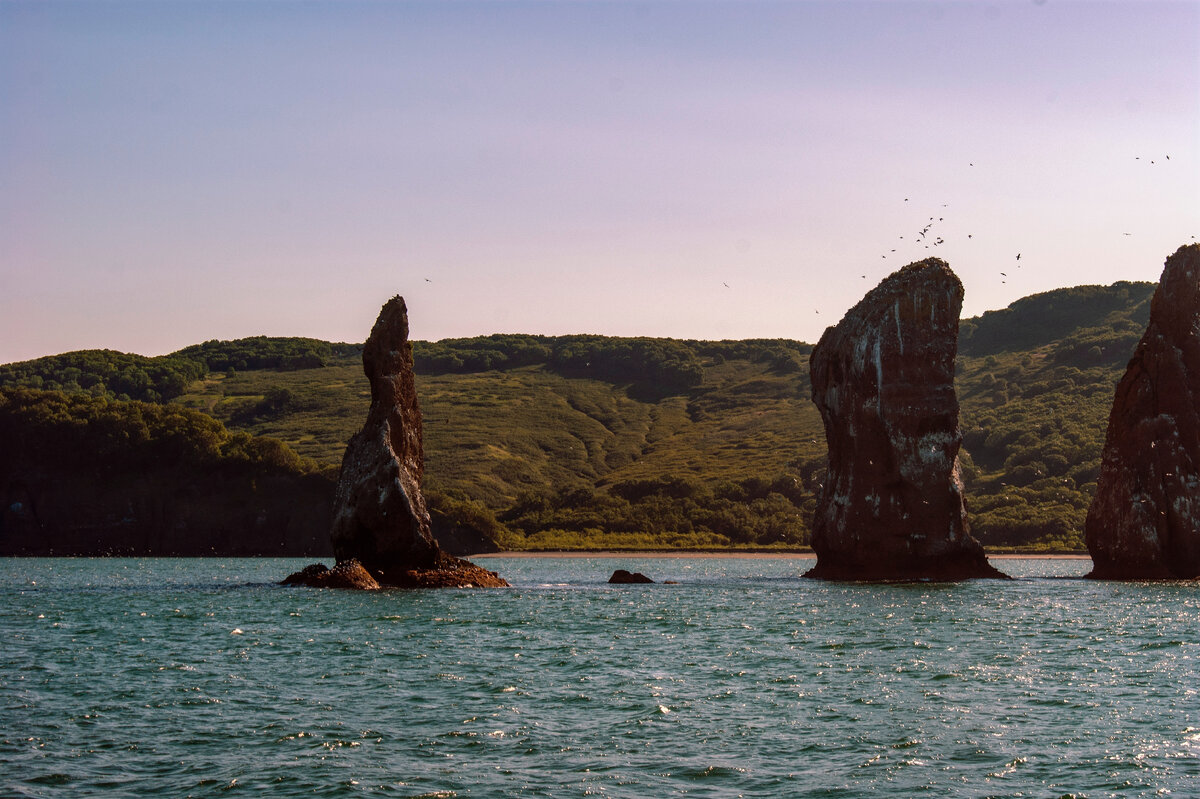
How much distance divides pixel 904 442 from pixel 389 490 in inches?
1044

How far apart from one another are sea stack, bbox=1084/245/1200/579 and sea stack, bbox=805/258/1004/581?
6789 millimetres

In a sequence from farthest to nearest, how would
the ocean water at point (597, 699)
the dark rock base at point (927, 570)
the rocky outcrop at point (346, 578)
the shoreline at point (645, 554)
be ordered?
1. the shoreline at point (645, 554)
2. the dark rock base at point (927, 570)
3. the rocky outcrop at point (346, 578)
4. the ocean water at point (597, 699)

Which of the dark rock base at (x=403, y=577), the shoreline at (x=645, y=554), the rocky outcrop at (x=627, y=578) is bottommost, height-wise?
the shoreline at (x=645, y=554)

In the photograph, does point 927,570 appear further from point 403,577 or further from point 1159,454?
point 403,577

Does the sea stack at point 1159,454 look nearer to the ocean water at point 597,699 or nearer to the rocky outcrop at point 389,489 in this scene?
the ocean water at point 597,699

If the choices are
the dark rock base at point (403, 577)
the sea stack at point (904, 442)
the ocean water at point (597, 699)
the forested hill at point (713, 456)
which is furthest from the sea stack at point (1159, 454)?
the forested hill at point (713, 456)

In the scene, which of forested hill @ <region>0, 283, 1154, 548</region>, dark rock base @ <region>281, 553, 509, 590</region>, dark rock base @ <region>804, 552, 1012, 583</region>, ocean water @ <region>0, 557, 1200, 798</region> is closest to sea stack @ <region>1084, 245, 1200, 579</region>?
dark rock base @ <region>804, 552, 1012, 583</region>

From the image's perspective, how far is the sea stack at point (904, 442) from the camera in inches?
2496

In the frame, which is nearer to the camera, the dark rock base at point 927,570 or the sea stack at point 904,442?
the sea stack at point 904,442

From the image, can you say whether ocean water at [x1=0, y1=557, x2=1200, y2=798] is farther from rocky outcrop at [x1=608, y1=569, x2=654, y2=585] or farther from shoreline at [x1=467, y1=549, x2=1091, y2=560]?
shoreline at [x1=467, y1=549, x2=1091, y2=560]

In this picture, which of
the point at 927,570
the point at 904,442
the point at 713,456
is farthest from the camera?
the point at 713,456

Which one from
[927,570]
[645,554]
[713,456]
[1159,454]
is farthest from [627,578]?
[713,456]

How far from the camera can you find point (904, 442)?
209 feet

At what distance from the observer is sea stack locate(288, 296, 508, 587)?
57.4 m
